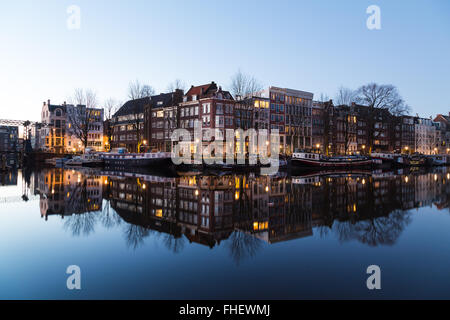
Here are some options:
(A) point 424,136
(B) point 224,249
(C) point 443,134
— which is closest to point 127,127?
(B) point 224,249

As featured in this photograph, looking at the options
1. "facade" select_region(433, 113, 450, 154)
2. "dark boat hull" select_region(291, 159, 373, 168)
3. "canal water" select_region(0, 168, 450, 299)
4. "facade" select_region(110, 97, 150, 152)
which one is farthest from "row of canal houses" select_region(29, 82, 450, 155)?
"canal water" select_region(0, 168, 450, 299)

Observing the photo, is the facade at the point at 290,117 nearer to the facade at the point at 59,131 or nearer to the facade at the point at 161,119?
the facade at the point at 161,119

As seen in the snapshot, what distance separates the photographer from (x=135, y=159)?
212ft

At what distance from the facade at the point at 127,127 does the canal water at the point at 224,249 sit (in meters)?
77.7

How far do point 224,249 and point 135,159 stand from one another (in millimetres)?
56746

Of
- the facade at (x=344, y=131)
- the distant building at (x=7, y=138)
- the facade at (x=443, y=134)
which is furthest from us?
the distant building at (x=7, y=138)

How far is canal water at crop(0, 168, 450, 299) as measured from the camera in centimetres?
750

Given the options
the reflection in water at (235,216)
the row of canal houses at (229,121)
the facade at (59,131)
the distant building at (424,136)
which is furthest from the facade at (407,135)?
the reflection in water at (235,216)

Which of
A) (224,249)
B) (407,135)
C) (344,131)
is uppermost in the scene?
(407,135)

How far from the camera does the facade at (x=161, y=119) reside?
81.6m

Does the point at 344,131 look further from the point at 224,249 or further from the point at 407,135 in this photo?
the point at 224,249

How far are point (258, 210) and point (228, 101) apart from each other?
5816 centimetres

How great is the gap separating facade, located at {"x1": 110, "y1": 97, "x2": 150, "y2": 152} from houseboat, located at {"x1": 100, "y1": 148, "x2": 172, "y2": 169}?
781 inches
